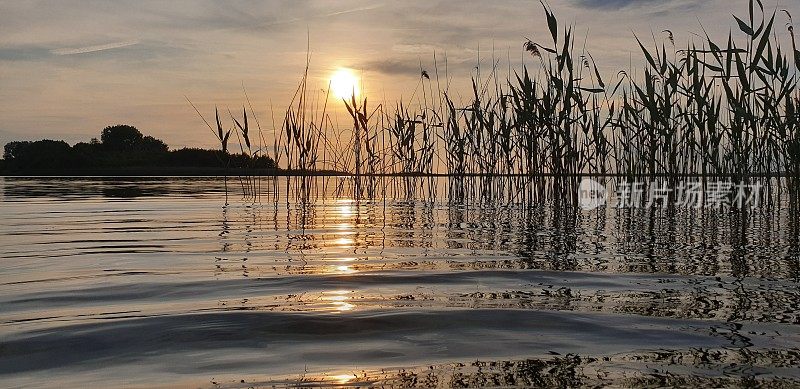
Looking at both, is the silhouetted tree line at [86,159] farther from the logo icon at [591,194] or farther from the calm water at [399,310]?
the calm water at [399,310]

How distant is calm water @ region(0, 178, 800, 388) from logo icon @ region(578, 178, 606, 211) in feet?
10.6

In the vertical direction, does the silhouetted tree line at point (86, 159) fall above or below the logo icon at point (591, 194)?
above

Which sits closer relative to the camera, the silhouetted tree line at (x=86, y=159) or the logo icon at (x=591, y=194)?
the logo icon at (x=591, y=194)

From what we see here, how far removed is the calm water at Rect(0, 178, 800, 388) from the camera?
5.27ft

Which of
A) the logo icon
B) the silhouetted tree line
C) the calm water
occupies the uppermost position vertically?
the silhouetted tree line

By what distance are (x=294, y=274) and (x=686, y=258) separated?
2045 millimetres

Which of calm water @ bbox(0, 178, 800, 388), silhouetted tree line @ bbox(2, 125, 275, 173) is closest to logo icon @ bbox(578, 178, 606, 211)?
calm water @ bbox(0, 178, 800, 388)

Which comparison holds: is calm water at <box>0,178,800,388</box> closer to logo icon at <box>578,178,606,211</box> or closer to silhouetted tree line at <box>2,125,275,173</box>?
logo icon at <box>578,178,606,211</box>

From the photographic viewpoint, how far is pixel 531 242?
4.43m

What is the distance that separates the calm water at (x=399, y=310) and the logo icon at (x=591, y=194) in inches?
127

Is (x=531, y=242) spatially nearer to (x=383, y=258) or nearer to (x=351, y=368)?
(x=383, y=258)

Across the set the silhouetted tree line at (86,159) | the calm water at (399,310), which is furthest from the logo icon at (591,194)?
the silhouetted tree line at (86,159)

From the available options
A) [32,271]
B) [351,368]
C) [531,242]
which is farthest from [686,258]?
[32,271]

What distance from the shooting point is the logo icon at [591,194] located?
26.1ft
